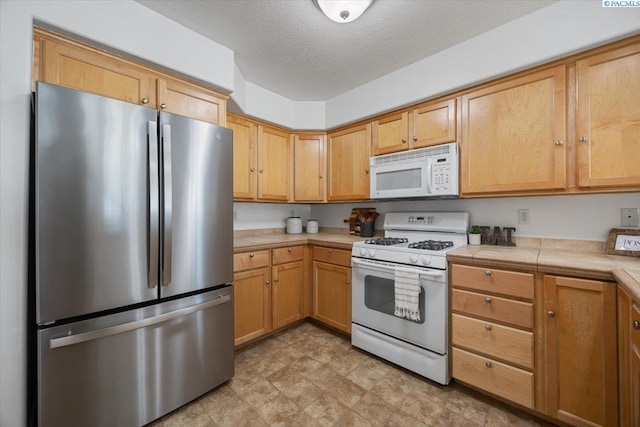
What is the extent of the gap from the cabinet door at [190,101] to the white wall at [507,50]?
4.50 ft

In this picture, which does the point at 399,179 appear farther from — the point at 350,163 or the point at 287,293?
the point at 287,293

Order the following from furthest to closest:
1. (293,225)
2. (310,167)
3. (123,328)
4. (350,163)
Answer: (293,225) → (310,167) → (350,163) → (123,328)

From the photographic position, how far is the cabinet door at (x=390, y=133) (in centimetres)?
233

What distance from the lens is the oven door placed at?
177 cm

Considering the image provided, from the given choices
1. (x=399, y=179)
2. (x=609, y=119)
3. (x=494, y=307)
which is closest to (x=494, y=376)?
(x=494, y=307)

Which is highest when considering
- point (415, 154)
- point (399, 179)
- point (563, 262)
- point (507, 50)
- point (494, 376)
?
point (507, 50)

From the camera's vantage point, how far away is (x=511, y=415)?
154 centimetres

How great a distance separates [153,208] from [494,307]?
205 centimetres

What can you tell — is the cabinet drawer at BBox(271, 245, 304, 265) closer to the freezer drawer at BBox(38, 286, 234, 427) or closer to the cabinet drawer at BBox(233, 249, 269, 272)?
the cabinet drawer at BBox(233, 249, 269, 272)

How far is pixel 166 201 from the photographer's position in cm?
143

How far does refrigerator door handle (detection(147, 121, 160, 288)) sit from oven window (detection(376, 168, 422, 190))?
1797 mm

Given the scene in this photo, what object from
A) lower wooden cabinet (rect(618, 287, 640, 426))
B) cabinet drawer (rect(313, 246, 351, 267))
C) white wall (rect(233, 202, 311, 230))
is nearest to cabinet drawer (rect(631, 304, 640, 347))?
lower wooden cabinet (rect(618, 287, 640, 426))

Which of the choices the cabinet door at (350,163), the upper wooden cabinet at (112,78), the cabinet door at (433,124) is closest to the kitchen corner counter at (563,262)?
the cabinet door at (433,124)

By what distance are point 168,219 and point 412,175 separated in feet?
6.07
